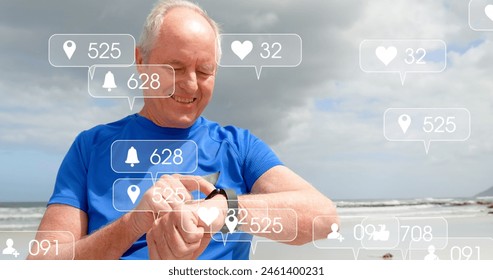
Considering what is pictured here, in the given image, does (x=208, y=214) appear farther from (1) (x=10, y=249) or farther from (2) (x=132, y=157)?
(1) (x=10, y=249)

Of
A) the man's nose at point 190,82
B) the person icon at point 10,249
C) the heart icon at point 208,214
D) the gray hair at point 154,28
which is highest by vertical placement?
the gray hair at point 154,28

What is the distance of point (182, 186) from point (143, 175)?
27 cm

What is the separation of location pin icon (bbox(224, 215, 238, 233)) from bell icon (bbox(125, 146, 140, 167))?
0.39 metres

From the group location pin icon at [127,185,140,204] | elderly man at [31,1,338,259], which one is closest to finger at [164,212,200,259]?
elderly man at [31,1,338,259]

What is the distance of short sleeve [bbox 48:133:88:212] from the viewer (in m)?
1.83

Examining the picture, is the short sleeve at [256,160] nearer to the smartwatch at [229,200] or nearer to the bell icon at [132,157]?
the smartwatch at [229,200]

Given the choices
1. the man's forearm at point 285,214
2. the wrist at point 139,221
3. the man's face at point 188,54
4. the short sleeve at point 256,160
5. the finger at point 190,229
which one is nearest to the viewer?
the finger at point 190,229

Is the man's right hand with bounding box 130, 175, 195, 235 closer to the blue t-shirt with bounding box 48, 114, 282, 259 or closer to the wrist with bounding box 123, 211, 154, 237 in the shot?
the wrist with bounding box 123, 211, 154, 237

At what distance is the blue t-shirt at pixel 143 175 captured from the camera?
1.79m

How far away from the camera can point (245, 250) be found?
6.19 feet

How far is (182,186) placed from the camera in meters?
1.56

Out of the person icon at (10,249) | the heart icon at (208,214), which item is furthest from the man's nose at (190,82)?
the person icon at (10,249)

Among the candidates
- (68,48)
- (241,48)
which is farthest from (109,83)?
(241,48)
